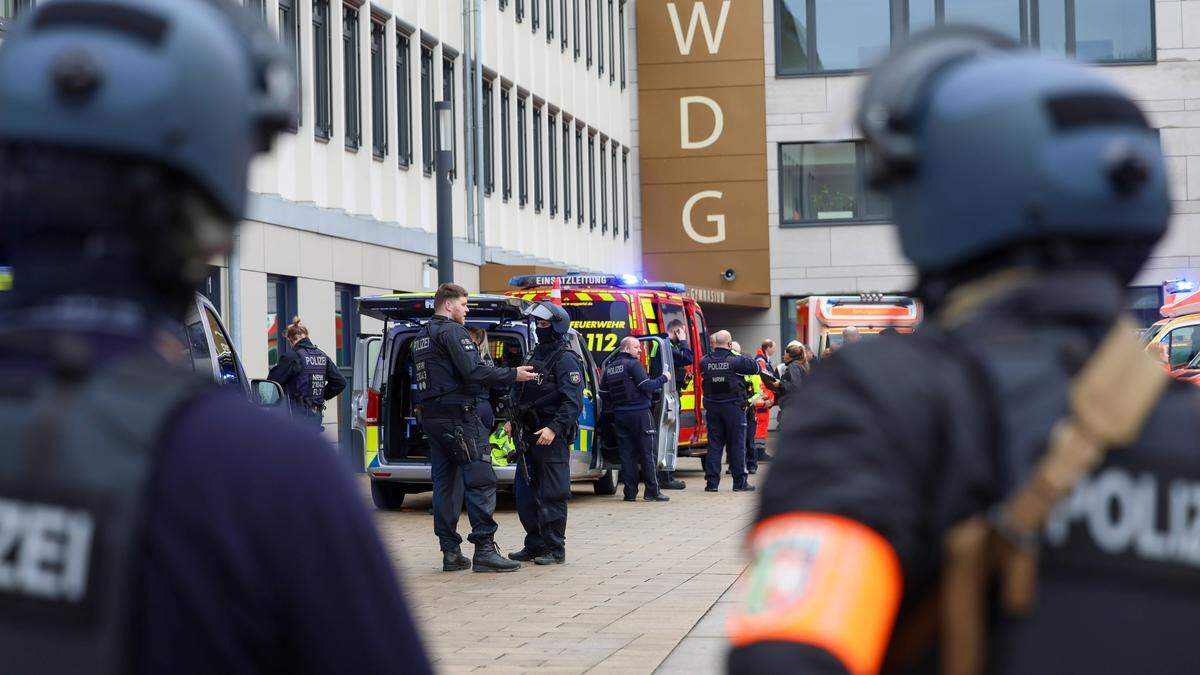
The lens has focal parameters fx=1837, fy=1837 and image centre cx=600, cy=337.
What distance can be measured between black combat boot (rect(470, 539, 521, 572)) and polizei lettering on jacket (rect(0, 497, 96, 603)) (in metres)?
10.3

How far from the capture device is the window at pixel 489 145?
30.5m

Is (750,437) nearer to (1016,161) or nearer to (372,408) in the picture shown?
(372,408)

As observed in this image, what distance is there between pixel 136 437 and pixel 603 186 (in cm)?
3875

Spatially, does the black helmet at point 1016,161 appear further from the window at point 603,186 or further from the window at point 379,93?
the window at point 603,186

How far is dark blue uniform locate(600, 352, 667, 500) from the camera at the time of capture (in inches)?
723

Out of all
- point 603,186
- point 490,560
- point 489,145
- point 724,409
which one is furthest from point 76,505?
point 603,186

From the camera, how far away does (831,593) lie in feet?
5.62

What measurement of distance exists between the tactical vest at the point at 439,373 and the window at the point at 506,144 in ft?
65.1

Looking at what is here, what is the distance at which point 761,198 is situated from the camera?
1681 inches

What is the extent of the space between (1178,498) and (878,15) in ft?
138

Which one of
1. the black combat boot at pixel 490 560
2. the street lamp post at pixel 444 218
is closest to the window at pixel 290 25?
the street lamp post at pixel 444 218

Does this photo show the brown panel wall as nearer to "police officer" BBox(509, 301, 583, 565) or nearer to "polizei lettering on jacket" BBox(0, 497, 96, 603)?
"police officer" BBox(509, 301, 583, 565)

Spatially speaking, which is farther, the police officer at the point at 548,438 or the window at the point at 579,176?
the window at the point at 579,176

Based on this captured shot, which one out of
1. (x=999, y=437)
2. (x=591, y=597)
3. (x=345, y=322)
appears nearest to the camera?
(x=999, y=437)
